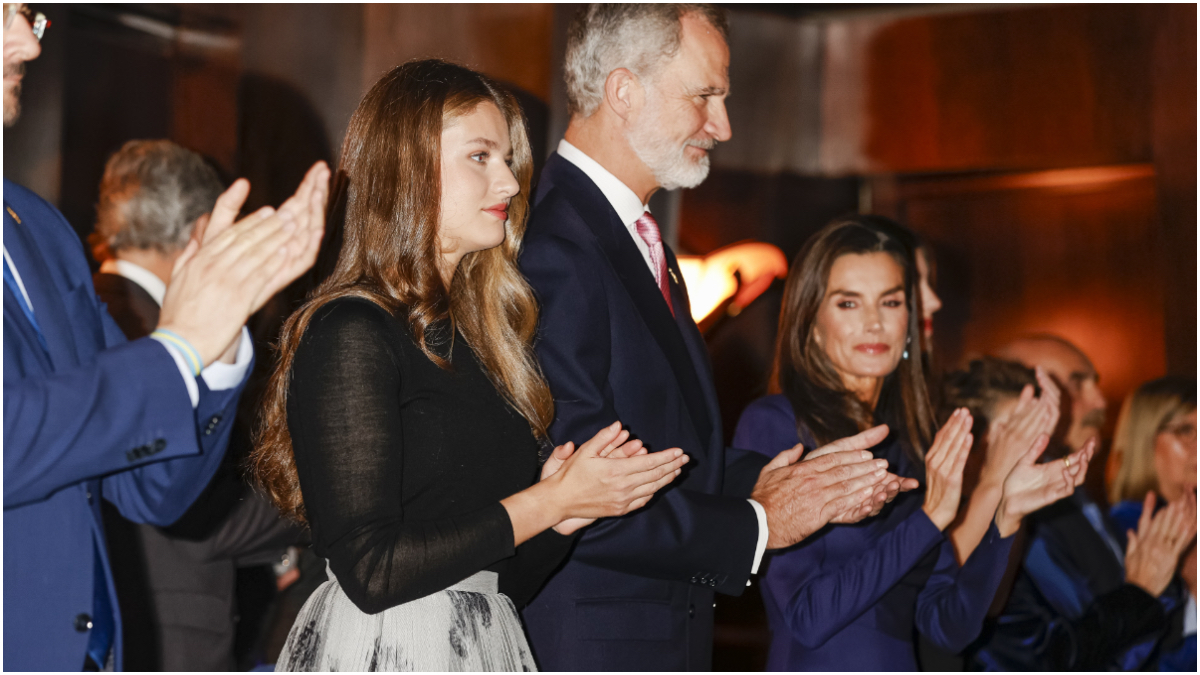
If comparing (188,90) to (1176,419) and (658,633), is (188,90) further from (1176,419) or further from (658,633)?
(1176,419)

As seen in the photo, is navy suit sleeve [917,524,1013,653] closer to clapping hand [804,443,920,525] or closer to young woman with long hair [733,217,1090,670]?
young woman with long hair [733,217,1090,670]

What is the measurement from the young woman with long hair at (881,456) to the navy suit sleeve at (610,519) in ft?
1.28

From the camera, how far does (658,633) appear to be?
1.91 m

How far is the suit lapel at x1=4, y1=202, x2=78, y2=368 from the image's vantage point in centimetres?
131

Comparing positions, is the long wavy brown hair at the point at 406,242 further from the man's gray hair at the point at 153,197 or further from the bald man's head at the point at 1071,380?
the bald man's head at the point at 1071,380

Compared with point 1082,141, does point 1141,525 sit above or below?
below

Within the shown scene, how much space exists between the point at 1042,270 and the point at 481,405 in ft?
14.1

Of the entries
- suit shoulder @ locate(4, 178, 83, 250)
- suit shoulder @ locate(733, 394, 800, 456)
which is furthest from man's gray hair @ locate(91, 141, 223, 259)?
suit shoulder @ locate(733, 394, 800, 456)

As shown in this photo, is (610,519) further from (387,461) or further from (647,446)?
(387,461)

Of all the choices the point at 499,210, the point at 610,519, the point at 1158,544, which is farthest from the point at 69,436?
the point at 1158,544

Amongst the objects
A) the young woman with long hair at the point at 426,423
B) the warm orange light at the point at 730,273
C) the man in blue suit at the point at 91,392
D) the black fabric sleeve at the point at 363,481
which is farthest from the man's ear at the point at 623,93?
the warm orange light at the point at 730,273

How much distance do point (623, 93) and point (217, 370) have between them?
1.22 metres

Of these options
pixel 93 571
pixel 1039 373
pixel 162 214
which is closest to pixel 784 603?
pixel 1039 373

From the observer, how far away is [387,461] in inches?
56.6
